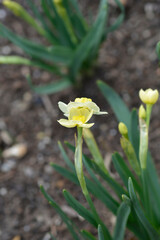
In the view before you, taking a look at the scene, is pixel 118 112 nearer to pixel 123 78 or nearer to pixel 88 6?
pixel 123 78

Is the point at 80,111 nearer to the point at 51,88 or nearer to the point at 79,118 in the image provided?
the point at 79,118

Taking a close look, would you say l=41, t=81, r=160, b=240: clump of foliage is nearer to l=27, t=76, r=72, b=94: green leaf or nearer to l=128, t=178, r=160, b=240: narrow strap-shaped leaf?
l=128, t=178, r=160, b=240: narrow strap-shaped leaf

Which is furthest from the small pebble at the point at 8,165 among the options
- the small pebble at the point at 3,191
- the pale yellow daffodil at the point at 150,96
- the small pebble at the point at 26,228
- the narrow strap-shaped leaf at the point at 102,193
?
the pale yellow daffodil at the point at 150,96

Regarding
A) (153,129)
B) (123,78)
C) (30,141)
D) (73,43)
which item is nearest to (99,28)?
(73,43)

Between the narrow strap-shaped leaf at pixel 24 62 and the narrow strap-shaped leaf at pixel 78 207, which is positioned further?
the narrow strap-shaped leaf at pixel 24 62

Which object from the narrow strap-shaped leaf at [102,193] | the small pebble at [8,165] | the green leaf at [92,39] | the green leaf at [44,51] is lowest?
the narrow strap-shaped leaf at [102,193]

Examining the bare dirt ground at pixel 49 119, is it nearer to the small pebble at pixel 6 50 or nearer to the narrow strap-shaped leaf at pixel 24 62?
the small pebble at pixel 6 50
